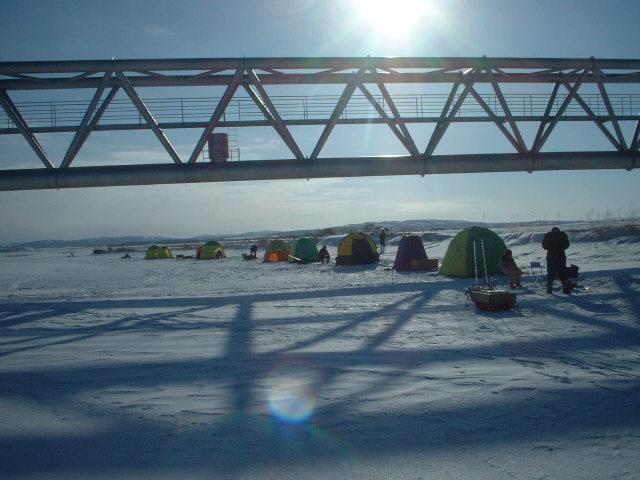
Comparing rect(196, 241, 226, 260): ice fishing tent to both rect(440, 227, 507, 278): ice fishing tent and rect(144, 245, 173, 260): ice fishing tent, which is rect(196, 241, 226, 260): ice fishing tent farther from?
rect(440, 227, 507, 278): ice fishing tent

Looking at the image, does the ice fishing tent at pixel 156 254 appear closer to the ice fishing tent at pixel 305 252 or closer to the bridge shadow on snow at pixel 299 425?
the ice fishing tent at pixel 305 252

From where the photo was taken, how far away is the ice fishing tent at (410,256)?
1989 cm

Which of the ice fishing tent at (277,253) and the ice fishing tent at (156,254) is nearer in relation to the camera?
the ice fishing tent at (277,253)

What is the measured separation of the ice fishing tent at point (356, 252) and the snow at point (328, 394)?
44.0 ft

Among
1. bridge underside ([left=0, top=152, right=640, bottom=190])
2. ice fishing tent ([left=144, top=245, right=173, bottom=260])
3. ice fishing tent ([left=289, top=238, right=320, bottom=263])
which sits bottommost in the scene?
ice fishing tent ([left=144, top=245, right=173, bottom=260])

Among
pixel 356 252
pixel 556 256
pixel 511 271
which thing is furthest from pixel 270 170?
pixel 356 252

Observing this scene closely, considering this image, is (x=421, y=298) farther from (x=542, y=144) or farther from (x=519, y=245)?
(x=519, y=245)

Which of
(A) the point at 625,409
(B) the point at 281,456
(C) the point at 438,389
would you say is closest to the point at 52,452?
(B) the point at 281,456

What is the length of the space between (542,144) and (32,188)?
13134mm

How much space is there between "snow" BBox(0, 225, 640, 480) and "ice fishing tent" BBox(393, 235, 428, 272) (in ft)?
29.5

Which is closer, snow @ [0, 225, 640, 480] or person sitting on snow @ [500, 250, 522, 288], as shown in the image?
snow @ [0, 225, 640, 480]

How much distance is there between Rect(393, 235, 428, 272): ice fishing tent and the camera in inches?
783

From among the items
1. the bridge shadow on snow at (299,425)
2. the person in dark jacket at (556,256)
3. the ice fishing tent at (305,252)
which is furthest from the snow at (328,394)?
the ice fishing tent at (305,252)

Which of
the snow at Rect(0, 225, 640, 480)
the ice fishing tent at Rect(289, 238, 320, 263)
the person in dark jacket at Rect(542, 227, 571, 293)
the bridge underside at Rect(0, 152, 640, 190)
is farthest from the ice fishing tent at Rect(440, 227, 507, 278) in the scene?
the ice fishing tent at Rect(289, 238, 320, 263)
